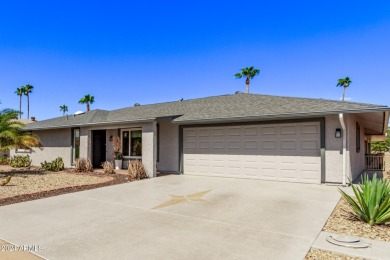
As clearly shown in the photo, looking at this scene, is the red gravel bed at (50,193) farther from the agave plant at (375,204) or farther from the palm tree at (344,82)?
the palm tree at (344,82)

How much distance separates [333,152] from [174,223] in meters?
7.81

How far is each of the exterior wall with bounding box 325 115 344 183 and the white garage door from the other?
334 millimetres

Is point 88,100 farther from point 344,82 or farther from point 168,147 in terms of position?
point 344,82

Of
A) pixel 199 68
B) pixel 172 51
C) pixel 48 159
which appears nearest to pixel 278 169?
pixel 172 51

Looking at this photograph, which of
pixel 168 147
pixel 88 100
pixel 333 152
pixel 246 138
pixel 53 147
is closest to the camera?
pixel 333 152

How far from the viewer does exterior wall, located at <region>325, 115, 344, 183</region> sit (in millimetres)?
10211

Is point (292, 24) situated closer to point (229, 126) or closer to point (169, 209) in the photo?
point (229, 126)

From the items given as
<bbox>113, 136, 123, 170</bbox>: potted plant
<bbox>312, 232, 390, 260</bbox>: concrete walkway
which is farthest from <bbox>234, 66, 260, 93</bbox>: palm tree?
<bbox>312, 232, 390, 260</bbox>: concrete walkway

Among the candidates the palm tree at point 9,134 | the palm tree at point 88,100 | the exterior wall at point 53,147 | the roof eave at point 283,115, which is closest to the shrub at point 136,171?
the roof eave at point 283,115

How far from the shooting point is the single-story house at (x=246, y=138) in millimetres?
10359

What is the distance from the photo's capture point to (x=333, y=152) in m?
10.3

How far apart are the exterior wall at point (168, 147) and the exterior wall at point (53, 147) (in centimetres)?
715

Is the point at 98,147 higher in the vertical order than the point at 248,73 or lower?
lower

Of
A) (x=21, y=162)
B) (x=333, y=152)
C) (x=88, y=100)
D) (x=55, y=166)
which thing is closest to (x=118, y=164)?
(x=55, y=166)
